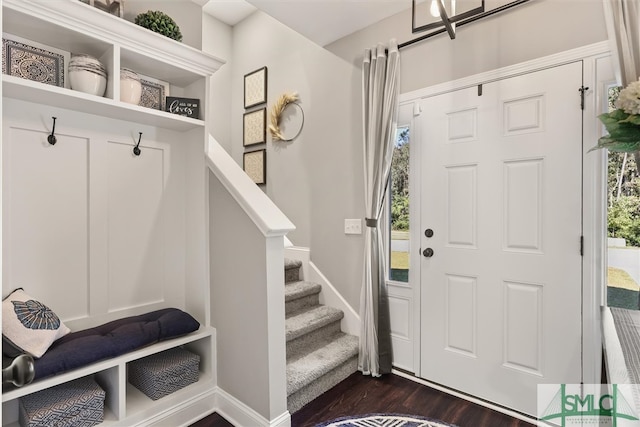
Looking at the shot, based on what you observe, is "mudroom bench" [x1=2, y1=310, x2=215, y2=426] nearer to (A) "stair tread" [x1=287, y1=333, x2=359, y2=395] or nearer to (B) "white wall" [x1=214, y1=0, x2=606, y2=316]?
(A) "stair tread" [x1=287, y1=333, x2=359, y2=395]

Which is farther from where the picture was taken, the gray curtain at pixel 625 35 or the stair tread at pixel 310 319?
the stair tread at pixel 310 319

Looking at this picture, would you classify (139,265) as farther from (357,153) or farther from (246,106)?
(246,106)

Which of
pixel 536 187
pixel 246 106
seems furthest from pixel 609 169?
pixel 246 106

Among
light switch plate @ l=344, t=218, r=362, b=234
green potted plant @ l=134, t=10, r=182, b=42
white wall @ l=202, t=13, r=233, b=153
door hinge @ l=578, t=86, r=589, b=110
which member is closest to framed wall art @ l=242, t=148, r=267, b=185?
white wall @ l=202, t=13, r=233, b=153

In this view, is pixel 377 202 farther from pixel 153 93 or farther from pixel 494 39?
pixel 153 93

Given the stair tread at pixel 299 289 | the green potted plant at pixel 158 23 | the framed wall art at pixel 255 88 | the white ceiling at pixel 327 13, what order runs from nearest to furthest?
the green potted plant at pixel 158 23, the white ceiling at pixel 327 13, the stair tread at pixel 299 289, the framed wall art at pixel 255 88

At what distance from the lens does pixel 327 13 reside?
2576 millimetres

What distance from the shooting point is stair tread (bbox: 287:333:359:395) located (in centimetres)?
219

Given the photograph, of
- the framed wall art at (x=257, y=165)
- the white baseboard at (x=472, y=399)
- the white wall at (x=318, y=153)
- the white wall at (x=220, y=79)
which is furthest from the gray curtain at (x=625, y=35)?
the white wall at (x=220, y=79)

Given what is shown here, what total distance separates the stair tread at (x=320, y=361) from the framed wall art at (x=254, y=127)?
2035mm

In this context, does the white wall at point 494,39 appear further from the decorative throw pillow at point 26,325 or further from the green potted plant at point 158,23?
the decorative throw pillow at point 26,325

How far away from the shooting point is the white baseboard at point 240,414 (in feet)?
6.34

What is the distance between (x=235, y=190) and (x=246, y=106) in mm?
1989

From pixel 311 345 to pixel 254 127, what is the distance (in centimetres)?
219
